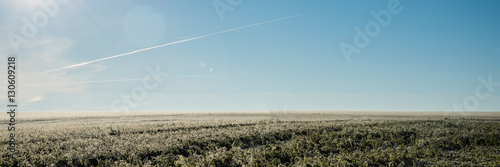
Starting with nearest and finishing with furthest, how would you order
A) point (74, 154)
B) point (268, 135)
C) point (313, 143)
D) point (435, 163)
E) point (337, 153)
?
point (435, 163) < point (74, 154) < point (337, 153) < point (313, 143) < point (268, 135)

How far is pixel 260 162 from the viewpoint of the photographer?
701 inches

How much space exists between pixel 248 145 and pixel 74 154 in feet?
43.2

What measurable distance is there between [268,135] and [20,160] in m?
19.2

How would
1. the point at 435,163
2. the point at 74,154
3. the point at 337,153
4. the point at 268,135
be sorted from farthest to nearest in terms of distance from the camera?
the point at 268,135 → the point at 337,153 → the point at 74,154 → the point at 435,163

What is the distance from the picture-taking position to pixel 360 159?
58.9 feet

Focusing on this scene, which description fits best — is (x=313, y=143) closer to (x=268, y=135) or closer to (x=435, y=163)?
(x=268, y=135)

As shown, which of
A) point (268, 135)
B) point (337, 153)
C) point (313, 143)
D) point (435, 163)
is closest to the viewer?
point (435, 163)

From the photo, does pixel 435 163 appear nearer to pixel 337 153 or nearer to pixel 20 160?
pixel 337 153

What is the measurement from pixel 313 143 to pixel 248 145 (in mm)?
5613

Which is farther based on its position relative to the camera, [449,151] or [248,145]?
[248,145]

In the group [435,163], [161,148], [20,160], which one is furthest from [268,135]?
[20,160]

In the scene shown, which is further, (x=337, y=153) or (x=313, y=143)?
(x=313, y=143)

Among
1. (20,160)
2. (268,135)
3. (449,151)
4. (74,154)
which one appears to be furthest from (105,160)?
(449,151)

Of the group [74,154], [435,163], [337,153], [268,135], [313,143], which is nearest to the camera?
[435,163]
